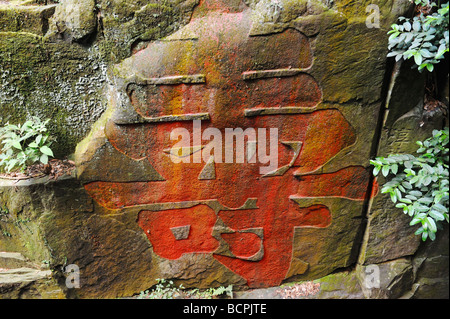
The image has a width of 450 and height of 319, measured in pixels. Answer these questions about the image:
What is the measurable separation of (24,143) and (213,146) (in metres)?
1.33

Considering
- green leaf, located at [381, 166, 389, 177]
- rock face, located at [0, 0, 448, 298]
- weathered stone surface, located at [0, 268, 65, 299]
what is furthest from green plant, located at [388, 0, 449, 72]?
weathered stone surface, located at [0, 268, 65, 299]

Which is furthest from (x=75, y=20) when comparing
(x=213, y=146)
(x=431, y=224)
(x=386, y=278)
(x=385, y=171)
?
(x=386, y=278)

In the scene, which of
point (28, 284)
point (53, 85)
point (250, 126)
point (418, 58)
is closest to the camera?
point (418, 58)

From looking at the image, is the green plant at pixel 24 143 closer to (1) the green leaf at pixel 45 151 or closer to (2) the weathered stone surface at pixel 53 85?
(1) the green leaf at pixel 45 151

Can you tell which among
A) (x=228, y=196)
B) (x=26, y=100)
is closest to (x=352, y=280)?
(x=228, y=196)

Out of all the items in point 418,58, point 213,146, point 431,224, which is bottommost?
point 431,224

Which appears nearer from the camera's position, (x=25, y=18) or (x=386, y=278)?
(x=25, y=18)

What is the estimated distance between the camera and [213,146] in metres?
2.51

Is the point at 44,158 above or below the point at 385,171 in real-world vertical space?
above

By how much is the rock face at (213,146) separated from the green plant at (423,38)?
118mm

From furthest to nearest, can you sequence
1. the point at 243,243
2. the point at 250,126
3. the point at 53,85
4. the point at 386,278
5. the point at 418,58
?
the point at 386,278 < the point at 243,243 < the point at 250,126 < the point at 53,85 < the point at 418,58

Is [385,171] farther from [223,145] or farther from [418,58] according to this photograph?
[223,145]

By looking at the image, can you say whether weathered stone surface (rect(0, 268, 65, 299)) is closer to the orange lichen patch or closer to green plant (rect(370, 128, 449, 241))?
the orange lichen patch

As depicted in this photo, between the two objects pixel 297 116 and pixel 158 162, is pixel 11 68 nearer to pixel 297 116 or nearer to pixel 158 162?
pixel 158 162
